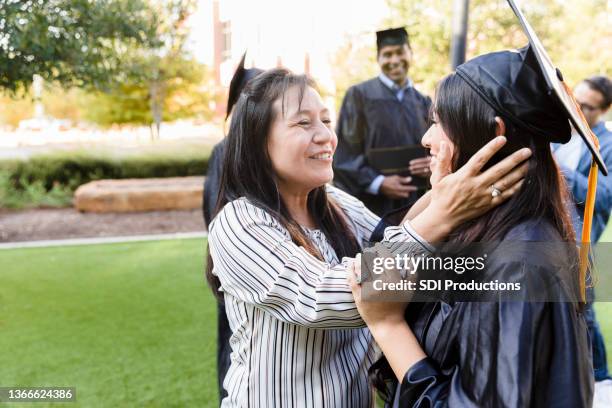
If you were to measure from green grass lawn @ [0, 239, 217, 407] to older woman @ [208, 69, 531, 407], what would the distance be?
2.41 meters

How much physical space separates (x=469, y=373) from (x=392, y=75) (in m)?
3.78

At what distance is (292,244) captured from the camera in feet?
4.84

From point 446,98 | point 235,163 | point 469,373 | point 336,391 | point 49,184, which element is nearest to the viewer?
point 469,373

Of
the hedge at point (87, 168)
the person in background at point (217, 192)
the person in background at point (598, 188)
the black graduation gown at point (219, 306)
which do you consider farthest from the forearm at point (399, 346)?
the hedge at point (87, 168)

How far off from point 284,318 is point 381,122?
10.9 feet

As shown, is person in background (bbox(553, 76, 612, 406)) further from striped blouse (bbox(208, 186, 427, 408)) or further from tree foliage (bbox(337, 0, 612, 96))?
tree foliage (bbox(337, 0, 612, 96))

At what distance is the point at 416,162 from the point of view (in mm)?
4324

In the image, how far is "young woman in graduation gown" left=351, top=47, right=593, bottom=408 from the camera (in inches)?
43.9

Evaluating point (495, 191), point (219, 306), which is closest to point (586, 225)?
point (495, 191)

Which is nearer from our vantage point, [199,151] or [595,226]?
[595,226]

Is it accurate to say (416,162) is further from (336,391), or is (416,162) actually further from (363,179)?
(336,391)

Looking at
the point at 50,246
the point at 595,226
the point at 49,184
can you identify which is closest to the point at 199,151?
the point at 49,184

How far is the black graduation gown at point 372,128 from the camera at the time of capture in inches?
179

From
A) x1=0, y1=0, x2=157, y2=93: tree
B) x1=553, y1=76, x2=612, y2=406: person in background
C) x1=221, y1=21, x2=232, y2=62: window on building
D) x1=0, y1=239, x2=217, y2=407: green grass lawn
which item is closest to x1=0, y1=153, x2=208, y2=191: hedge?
x1=0, y1=239, x2=217, y2=407: green grass lawn
